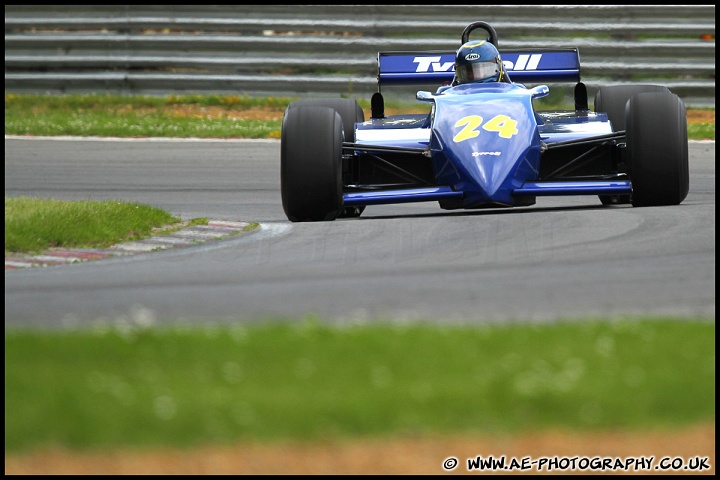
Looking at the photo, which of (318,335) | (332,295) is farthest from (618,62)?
(318,335)

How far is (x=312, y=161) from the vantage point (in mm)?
7922

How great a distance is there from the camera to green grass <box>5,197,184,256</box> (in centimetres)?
772

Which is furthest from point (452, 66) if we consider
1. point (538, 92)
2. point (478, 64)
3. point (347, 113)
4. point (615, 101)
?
point (538, 92)

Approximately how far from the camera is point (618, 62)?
52.8 ft

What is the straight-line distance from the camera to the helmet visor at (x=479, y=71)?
30.5 ft

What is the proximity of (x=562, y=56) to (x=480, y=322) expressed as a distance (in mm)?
6101

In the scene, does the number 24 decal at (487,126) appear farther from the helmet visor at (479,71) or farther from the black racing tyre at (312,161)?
the helmet visor at (479,71)

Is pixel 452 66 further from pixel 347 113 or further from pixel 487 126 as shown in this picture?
pixel 487 126

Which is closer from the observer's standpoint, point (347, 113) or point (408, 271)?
point (408, 271)

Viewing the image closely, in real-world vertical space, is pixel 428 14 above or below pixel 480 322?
above

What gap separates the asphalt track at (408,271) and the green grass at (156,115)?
4.63 meters

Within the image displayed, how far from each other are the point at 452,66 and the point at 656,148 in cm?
272

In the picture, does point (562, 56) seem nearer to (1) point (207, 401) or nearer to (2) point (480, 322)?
(2) point (480, 322)

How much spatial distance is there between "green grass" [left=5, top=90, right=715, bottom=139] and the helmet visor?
5287 mm
